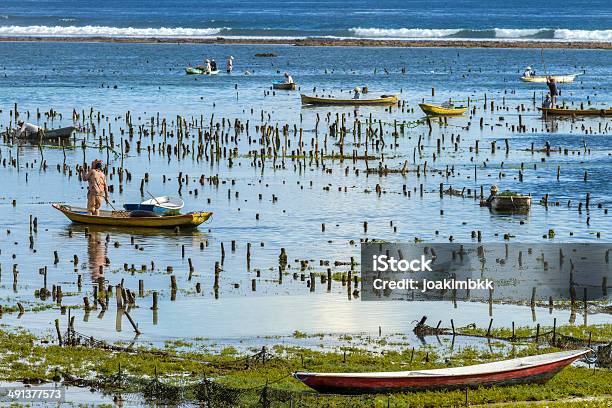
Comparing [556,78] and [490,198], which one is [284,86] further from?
[490,198]

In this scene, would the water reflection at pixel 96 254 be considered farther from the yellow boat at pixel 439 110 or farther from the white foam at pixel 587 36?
the white foam at pixel 587 36

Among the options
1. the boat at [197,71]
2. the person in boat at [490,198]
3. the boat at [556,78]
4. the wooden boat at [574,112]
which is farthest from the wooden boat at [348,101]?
the person in boat at [490,198]

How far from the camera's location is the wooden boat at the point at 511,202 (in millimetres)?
54812

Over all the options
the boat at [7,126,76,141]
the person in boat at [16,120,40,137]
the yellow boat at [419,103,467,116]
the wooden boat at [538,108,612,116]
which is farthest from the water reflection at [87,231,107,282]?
the wooden boat at [538,108,612,116]

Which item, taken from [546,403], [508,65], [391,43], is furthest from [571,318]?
[391,43]

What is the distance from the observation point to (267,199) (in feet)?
192

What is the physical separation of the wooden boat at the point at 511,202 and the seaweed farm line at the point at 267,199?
46cm

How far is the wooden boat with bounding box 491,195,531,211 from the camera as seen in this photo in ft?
180

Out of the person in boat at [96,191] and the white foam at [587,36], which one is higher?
the white foam at [587,36]

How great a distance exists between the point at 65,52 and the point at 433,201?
394 feet

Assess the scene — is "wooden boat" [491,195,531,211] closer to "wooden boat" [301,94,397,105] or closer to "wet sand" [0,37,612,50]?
"wooden boat" [301,94,397,105]

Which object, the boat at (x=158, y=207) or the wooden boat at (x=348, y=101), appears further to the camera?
the wooden boat at (x=348, y=101)

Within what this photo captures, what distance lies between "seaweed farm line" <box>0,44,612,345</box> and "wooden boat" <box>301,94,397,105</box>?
2.38 feet

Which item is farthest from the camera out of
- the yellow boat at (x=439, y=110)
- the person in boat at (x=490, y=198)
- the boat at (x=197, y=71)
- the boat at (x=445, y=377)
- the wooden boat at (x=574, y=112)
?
the boat at (x=197, y=71)
